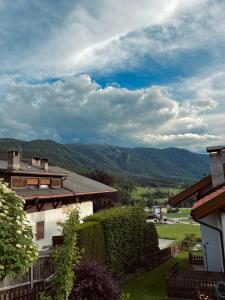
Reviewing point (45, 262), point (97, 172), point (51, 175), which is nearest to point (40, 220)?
point (51, 175)

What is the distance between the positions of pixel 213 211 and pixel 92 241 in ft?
20.2

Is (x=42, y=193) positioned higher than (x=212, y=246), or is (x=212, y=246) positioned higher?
(x=42, y=193)

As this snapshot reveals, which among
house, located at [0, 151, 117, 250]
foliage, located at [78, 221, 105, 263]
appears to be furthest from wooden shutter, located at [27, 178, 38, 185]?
foliage, located at [78, 221, 105, 263]

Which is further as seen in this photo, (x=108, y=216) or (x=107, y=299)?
(x=108, y=216)

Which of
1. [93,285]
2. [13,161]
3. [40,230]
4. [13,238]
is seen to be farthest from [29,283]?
[13,161]

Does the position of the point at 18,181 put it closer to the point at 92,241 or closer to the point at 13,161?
the point at 13,161

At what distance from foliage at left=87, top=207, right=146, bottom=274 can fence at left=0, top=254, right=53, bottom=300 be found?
5.38 meters

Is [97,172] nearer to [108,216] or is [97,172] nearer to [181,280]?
[108,216]

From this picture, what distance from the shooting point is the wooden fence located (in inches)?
560

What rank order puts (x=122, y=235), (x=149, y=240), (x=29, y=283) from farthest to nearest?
(x=149, y=240) → (x=122, y=235) → (x=29, y=283)

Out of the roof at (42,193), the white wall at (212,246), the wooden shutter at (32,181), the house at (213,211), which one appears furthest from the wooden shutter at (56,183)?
the white wall at (212,246)

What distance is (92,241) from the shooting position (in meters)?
16.5

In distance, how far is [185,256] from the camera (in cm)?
2734

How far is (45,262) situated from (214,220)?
29.6ft
